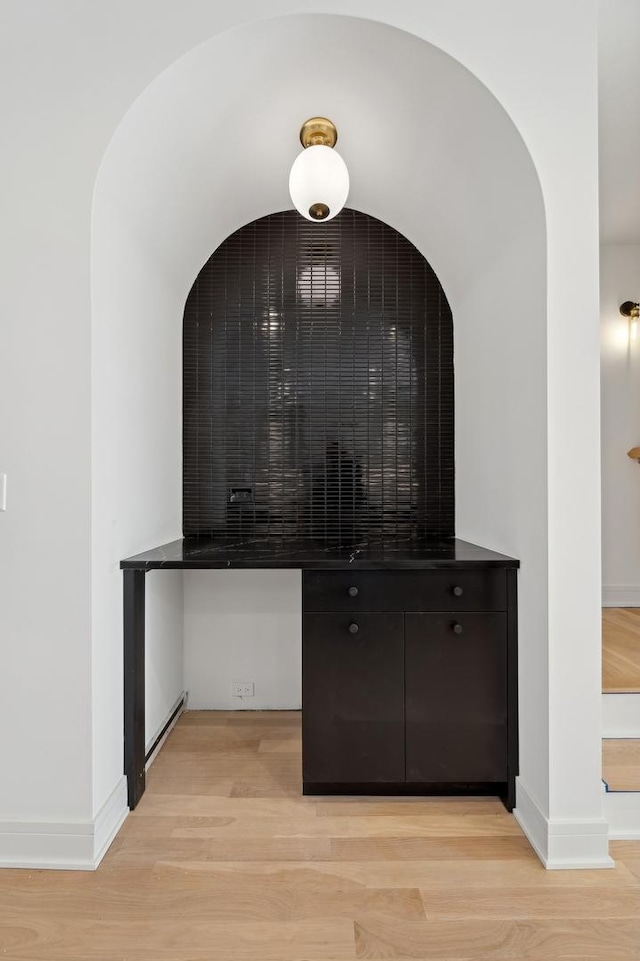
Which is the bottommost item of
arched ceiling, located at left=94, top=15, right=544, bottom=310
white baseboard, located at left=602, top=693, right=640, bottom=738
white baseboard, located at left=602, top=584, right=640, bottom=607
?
white baseboard, located at left=602, top=693, right=640, bottom=738

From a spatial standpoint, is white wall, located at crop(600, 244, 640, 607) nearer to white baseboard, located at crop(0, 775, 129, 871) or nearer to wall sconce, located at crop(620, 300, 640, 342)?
wall sconce, located at crop(620, 300, 640, 342)

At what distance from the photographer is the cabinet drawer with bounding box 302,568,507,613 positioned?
2.04 m

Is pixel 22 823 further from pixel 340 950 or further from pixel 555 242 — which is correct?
pixel 555 242

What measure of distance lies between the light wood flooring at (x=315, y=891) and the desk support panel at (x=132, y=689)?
0.39ft

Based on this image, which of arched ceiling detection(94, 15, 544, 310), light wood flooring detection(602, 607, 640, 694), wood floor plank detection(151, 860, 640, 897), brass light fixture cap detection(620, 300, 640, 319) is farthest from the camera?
brass light fixture cap detection(620, 300, 640, 319)

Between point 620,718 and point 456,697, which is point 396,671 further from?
point 620,718

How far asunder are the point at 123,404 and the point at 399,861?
1.74 m

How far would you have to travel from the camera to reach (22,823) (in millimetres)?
1760

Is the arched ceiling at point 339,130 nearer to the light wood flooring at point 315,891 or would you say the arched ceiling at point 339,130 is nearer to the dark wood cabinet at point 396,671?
the dark wood cabinet at point 396,671

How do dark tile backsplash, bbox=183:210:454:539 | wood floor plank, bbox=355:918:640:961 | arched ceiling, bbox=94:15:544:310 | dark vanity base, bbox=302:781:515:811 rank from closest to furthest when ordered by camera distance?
1. wood floor plank, bbox=355:918:640:961
2. arched ceiling, bbox=94:15:544:310
3. dark vanity base, bbox=302:781:515:811
4. dark tile backsplash, bbox=183:210:454:539

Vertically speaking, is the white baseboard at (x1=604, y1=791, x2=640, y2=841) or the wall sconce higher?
the wall sconce

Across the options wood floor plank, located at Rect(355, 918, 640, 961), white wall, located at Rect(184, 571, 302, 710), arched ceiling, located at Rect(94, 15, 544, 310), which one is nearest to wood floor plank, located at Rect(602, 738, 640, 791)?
wood floor plank, located at Rect(355, 918, 640, 961)

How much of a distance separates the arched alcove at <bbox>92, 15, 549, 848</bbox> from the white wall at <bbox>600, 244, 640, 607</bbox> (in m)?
1.47

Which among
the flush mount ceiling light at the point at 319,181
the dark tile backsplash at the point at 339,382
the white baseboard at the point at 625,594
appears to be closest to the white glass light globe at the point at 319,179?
the flush mount ceiling light at the point at 319,181
